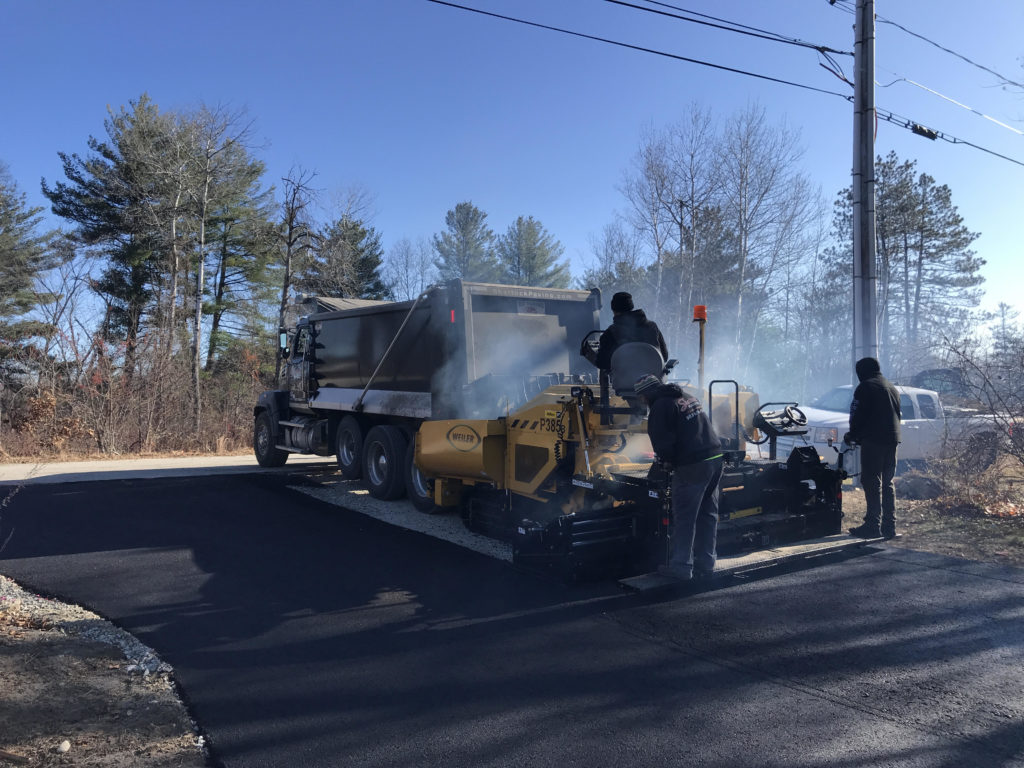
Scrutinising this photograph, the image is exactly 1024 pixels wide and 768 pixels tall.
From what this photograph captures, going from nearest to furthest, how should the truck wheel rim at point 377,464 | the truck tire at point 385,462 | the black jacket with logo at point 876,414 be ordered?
the black jacket with logo at point 876,414, the truck tire at point 385,462, the truck wheel rim at point 377,464

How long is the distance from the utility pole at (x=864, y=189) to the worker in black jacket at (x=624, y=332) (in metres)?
4.47

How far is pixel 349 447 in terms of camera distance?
11.5m

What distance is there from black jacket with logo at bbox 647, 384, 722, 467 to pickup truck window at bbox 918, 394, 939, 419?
8201 mm

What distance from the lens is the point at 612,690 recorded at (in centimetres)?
404

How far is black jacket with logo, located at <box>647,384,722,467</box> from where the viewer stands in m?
5.72

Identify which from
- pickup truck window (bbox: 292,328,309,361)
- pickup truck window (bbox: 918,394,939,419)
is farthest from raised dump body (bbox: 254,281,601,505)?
pickup truck window (bbox: 918,394,939,419)

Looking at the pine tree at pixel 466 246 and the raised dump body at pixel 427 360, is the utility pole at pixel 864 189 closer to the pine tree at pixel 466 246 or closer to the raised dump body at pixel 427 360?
the raised dump body at pixel 427 360

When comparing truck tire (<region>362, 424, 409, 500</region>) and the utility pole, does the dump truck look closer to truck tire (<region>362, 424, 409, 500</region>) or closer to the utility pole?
truck tire (<region>362, 424, 409, 500</region>)

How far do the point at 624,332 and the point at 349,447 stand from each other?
20.3 feet

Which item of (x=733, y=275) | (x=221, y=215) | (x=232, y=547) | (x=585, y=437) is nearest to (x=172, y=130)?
(x=221, y=215)

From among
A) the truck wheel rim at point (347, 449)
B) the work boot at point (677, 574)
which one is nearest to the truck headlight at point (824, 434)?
the work boot at point (677, 574)

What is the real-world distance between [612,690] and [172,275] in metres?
26.5

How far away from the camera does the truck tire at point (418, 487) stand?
913cm

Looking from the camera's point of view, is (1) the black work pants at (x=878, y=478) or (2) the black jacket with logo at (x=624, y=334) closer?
(2) the black jacket with logo at (x=624, y=334)
